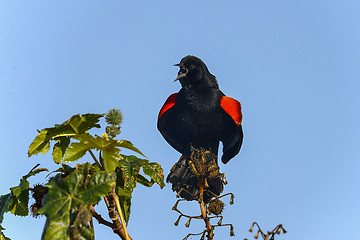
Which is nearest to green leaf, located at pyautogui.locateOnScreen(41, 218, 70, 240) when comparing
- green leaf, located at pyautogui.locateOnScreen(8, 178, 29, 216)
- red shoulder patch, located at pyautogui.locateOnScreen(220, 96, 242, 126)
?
green leaf, located at pyautogui.locateOnScreen(8, 178, 29, 216)

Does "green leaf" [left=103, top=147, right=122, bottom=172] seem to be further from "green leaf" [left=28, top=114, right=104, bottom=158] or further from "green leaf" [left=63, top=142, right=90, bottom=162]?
"green leaf" [left=28, top=114, right=104, bottom=158]

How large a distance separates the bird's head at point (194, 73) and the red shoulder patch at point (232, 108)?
1.52ft

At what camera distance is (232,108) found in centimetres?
660

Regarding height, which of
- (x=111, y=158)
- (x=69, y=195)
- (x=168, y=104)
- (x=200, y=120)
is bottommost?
Answer: (x=69, y=195)

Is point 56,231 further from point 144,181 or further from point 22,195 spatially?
point 144,181

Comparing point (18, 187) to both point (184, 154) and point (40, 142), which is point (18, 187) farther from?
point (184, 154)

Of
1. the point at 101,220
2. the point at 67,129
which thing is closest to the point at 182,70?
the point at 67,129

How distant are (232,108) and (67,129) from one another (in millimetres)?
3392

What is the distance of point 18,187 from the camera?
3.78 m

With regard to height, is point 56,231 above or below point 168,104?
below

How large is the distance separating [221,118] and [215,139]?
30 cm

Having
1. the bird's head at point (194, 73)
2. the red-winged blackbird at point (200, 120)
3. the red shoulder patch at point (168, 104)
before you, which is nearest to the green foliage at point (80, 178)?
the red-winged blackbird at point (200, 120)

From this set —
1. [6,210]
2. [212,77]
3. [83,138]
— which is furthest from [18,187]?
[212,77]

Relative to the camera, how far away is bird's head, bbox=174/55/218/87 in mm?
7082
